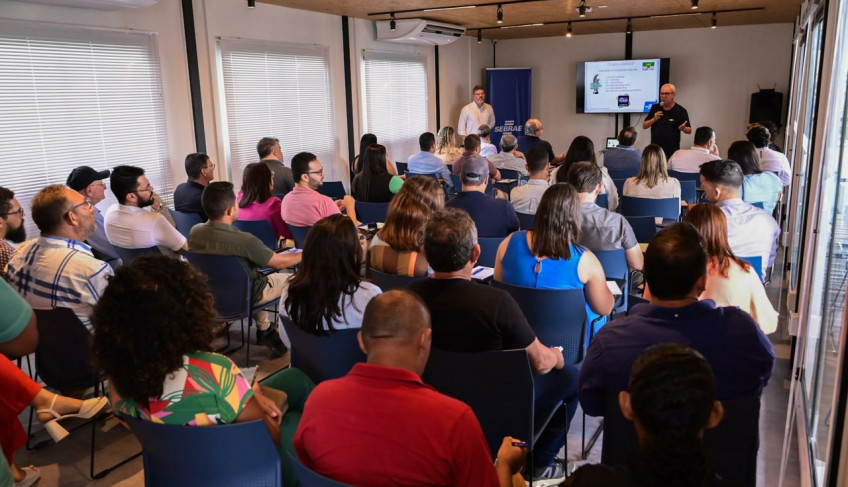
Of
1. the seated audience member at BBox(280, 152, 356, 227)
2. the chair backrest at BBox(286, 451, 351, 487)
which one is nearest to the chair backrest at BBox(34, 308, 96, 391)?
the chair backrest at BBox(286, 451, 351, 487)

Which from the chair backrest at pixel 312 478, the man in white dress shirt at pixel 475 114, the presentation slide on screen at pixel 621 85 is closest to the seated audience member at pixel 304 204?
the chair backrest at pixel 312 478

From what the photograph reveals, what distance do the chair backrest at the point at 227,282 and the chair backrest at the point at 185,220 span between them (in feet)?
4.18

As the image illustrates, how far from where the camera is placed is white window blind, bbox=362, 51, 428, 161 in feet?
32.3

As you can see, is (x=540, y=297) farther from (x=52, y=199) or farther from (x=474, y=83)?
(x=474, y=83)

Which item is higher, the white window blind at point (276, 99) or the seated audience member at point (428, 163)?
the white window blind at point (276, 99)

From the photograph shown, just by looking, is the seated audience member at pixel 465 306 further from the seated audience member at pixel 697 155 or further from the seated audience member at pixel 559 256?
the seated audience member at pixel 697 155

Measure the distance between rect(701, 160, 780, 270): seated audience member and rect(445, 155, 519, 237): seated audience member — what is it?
1258 mm

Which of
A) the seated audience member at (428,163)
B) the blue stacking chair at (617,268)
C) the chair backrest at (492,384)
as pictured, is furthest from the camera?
the seated audience member at (428,163)

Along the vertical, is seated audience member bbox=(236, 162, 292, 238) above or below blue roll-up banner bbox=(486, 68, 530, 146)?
below

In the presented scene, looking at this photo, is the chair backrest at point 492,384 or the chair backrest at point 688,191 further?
the chair backrest at point 688,191

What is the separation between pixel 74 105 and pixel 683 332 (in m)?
5.63

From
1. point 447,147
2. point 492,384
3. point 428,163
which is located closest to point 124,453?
point 492,384

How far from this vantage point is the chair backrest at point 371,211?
555cm

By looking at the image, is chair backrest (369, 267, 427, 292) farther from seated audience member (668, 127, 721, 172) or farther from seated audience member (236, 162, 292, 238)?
seated audience member (668, 127, 721, 172)
